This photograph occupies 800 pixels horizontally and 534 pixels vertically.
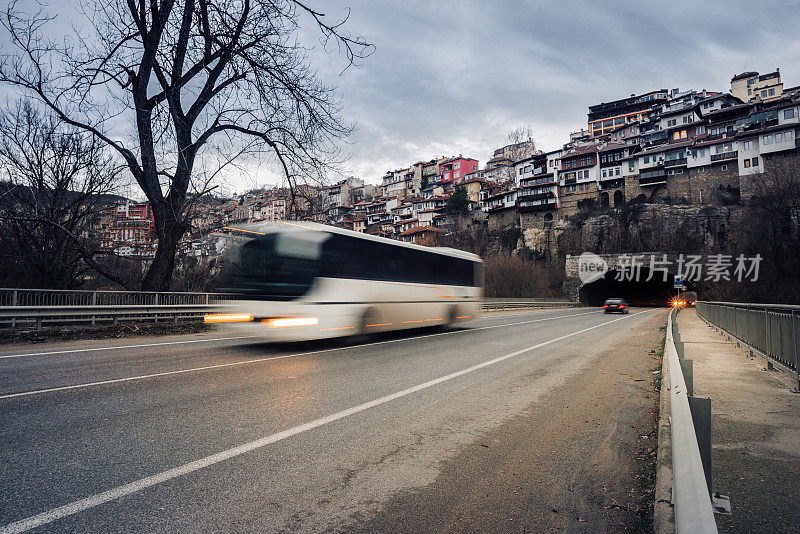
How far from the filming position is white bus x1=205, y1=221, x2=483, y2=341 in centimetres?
1073

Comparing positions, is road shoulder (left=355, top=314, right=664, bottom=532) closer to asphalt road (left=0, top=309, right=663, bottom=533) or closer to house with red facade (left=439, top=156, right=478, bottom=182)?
asphalt road (left=0, top=309, right=663, bottom=533)

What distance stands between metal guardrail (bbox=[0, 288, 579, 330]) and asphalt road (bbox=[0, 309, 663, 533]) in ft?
13.1

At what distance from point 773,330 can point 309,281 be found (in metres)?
9.87

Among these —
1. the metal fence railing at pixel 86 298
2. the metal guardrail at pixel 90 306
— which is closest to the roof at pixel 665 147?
the metal guardrail at pixel 90 306

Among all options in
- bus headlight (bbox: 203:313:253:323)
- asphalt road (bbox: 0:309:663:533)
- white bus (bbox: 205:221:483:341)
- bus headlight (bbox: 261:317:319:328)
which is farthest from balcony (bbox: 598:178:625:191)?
bus headlight (bbox: 203:313:253:323)

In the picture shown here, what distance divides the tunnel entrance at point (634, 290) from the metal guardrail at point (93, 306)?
194 feet

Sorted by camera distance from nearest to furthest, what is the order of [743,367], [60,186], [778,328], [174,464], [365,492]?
[365,492] < [174,464] < [778,328] < [743,367] < [60,186]

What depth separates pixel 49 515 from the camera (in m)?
2.77

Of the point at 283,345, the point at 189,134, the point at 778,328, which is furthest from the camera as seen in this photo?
the point at 189,134

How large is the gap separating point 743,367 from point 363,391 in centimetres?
825

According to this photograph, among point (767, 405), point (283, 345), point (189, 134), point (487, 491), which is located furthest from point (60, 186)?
point (767, 405)

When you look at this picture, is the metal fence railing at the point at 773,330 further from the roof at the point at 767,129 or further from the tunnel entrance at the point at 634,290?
the roof at the point at 767,129

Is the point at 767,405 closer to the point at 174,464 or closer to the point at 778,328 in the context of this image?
the point at 778,328

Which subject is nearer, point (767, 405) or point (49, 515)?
point (49, 515)
